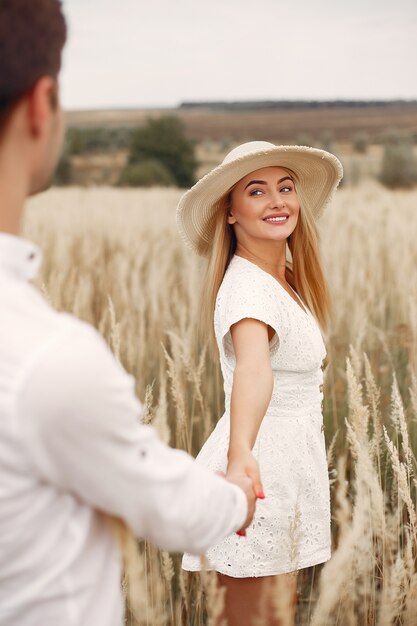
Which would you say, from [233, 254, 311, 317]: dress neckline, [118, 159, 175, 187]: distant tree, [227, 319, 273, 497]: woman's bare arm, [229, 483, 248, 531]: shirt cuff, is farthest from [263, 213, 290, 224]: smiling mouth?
[118, 159, 175, 187]: distant tree

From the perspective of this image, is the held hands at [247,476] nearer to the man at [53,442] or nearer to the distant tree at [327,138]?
the man at [53,442]

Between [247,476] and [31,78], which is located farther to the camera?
[247,476]

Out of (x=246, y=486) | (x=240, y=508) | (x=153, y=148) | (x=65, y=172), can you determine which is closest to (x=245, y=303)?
(x=246, y=486)

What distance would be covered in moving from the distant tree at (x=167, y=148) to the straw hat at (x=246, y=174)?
123 feet

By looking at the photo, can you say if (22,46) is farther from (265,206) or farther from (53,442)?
(265,206)

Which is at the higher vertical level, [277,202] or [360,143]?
[360,143]

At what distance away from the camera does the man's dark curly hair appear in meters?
0.87

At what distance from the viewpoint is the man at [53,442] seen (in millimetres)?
764

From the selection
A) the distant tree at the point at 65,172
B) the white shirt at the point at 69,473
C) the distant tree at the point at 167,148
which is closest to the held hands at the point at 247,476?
the white shirt at the point at 69,473

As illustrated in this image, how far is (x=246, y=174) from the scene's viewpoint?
1.96 meters

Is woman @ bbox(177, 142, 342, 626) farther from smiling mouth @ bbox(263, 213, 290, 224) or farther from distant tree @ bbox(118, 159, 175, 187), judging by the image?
distant tree @ bbox(118, 159, 175, 187)

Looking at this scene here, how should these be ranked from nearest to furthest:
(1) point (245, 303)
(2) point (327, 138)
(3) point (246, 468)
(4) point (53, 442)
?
1. (4) point (53, 442)
2. (3) point (246, 468)
3. (1) point (245, 303)
4. (2) point (327, 138)

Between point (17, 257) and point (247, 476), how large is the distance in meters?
0.61

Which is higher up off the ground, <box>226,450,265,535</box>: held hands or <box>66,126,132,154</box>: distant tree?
<box>66,126,132,154</box>: distant tree
